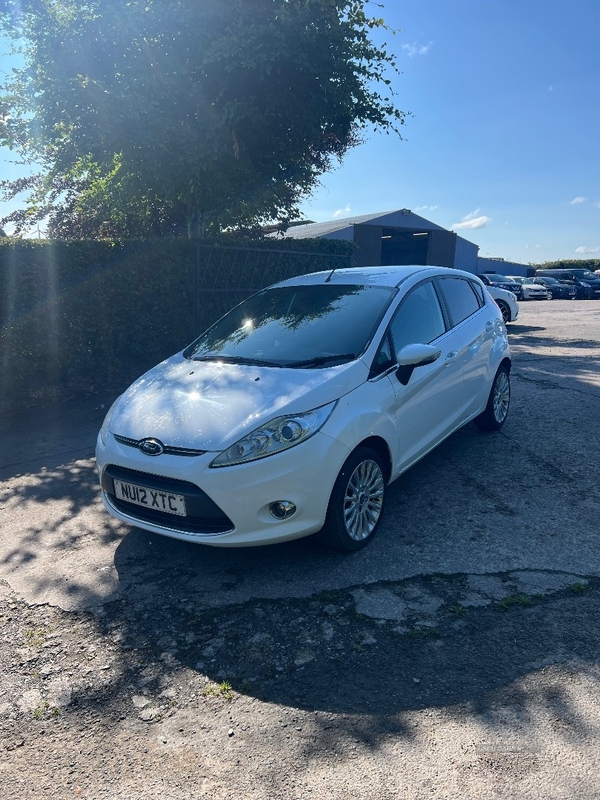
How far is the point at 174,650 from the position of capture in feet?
9.55

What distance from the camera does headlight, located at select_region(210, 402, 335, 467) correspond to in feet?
10.8

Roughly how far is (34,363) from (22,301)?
79cm

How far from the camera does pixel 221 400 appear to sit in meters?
3.68

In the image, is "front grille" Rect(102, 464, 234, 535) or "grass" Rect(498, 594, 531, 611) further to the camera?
"front grille" Rect(102, 464, 234, 535)

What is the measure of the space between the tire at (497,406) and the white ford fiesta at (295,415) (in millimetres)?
Answer: 809

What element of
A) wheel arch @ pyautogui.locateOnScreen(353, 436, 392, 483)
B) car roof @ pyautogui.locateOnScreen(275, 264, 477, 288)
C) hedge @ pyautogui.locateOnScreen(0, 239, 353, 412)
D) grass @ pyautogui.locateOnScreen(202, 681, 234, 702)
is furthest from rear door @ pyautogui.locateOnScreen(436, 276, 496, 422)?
hedge @ pyautogui.locateOnScreen(0, 239, 353, 412)

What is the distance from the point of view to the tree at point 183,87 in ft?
28.7

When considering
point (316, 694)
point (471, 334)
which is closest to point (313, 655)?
point (316, 694)

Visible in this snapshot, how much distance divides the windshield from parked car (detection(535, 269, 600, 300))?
38079 mm

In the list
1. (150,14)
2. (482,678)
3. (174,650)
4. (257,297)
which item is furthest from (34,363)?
(482,678)

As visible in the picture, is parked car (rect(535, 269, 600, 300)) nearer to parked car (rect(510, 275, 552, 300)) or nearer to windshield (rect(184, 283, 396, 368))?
parked car (rect(510, 275, 552, 300))

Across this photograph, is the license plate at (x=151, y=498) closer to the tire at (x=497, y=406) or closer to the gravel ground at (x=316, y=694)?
the gravel ground at (x=316, y=694)

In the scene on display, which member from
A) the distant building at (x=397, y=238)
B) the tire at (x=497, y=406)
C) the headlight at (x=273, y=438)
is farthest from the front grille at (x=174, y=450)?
the distant building at (x=397, y=238)

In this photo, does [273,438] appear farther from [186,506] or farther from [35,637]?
[35,637]
